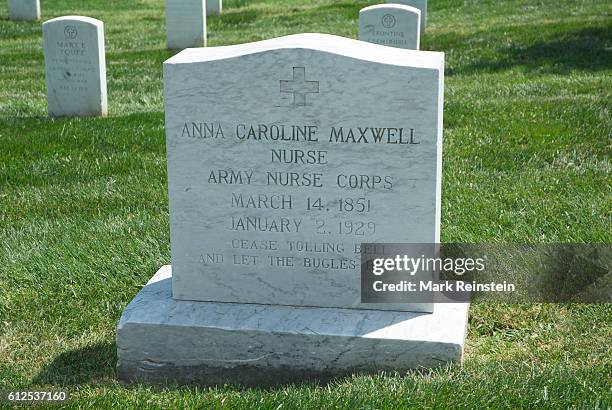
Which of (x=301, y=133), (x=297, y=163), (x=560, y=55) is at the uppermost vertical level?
(x=301, y=133)

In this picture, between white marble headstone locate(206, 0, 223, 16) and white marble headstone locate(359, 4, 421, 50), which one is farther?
white marble headstone locate(206, 0, 223, 16)

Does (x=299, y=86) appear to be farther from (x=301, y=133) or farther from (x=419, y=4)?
(x=419, y=4)

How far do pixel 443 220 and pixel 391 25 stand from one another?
18.4 feet

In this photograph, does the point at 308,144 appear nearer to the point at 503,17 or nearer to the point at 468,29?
the point at 468,29

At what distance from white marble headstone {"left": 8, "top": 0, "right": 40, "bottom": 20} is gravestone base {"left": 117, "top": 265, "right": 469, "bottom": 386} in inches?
632

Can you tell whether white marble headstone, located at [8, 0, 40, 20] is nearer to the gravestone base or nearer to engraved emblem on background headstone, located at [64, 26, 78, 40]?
engraved emblem on background headstone, located at [64, 26, 78, 40]

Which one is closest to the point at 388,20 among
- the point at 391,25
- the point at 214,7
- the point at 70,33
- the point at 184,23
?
the point at 391,25

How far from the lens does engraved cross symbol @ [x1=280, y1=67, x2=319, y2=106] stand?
441 centimetres

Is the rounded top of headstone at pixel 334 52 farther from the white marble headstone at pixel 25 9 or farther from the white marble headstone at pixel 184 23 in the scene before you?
the white marble headstone at pixel 25 9

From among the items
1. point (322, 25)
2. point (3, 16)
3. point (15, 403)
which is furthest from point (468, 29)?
point (15, 403)

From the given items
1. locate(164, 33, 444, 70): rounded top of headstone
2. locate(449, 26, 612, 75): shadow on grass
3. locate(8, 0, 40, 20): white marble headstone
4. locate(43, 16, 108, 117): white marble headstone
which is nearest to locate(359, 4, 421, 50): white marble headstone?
locate(449, 26, 612, 75): shadow on grass

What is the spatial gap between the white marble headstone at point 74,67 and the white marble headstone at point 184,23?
18.0ft

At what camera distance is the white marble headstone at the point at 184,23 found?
15.8 metres

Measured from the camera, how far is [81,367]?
4.66 meters
